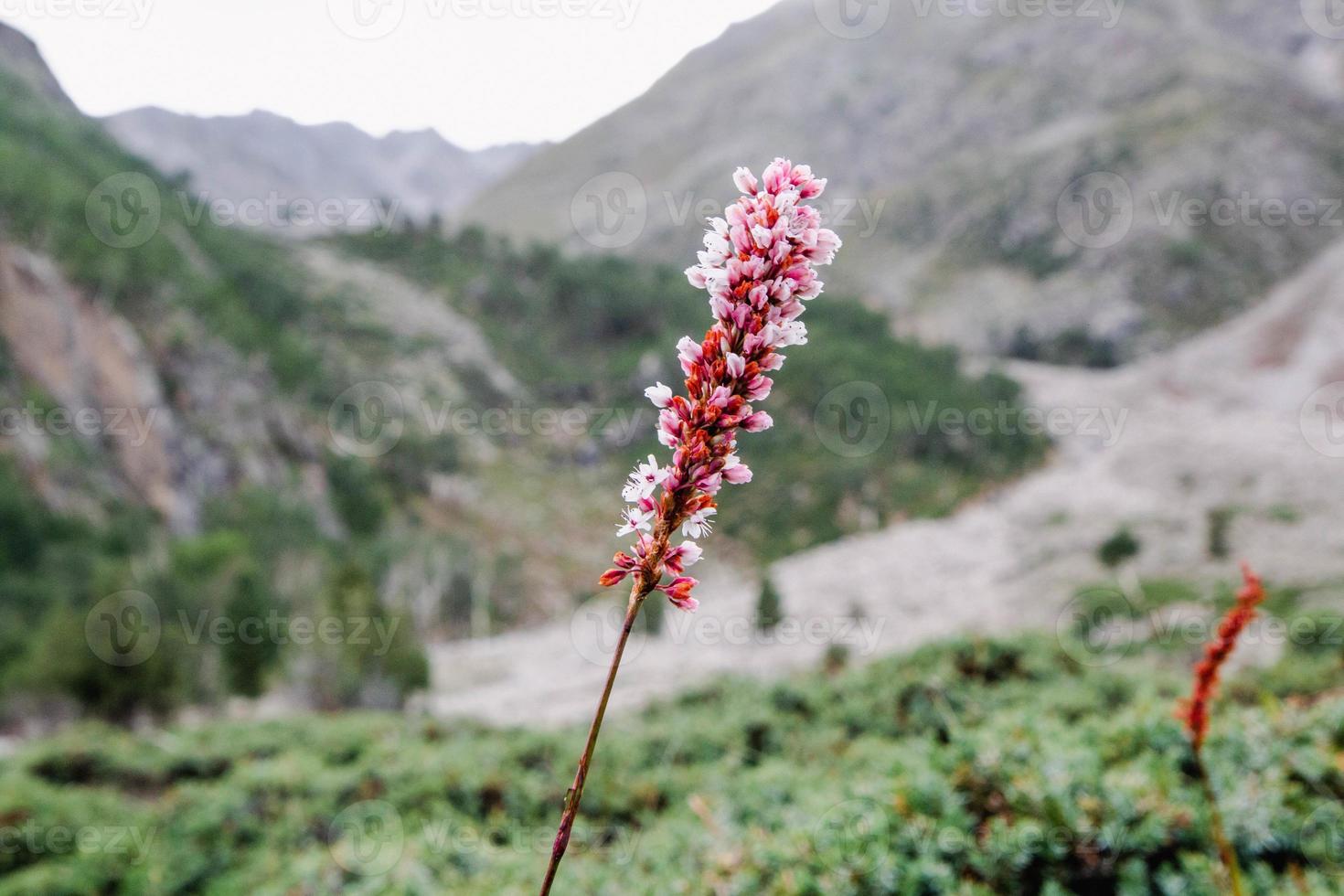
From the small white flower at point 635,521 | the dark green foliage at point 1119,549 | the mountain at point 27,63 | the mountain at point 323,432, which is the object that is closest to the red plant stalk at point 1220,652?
the small white flower at point 635,521

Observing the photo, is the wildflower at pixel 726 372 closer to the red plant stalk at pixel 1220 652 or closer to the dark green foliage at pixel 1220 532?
the red plant stalk at pixel 1220 652

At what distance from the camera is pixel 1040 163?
98.0m

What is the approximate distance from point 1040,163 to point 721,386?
115 m

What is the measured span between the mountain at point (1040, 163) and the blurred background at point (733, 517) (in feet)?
2.75

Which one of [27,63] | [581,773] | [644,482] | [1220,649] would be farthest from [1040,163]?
[27,63]

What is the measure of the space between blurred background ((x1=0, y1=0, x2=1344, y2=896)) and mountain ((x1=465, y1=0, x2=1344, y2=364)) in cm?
84

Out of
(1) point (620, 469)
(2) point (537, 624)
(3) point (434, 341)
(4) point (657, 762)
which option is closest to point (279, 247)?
(3) point (434, 341)

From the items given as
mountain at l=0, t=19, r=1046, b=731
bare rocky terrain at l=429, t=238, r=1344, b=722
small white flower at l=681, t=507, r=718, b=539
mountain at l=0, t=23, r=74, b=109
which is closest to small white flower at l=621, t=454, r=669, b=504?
small white flower at l=681, t=507, r=718, b=539

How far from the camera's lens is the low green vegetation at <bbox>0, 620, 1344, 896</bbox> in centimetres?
334

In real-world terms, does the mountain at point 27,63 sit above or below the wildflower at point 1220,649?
above

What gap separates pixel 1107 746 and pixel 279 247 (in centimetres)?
8719

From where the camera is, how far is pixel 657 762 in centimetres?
748

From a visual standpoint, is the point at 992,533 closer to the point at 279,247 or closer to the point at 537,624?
the point at 537,624

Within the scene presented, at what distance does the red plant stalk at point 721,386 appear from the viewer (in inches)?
62.7
